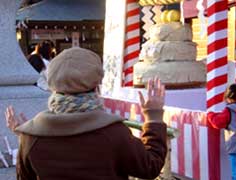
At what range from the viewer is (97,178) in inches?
84.6

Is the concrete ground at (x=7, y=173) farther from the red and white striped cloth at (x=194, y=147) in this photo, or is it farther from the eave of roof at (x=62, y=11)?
the eave of roof at (x=62, y=11)

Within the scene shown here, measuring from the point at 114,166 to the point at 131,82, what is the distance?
18.3 ft

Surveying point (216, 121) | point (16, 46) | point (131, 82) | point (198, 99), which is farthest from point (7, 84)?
point (131, 82)

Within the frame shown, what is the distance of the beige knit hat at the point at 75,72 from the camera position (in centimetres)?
215

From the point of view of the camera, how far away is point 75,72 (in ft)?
7.04

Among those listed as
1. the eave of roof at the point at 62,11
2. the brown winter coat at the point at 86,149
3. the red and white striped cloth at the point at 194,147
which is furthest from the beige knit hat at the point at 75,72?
the eave of roof at the point at 62,11

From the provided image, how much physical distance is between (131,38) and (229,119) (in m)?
3.32

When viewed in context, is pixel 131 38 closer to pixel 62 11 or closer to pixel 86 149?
pixel 86 149

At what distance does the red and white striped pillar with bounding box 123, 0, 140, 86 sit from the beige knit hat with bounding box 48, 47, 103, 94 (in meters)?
5.55

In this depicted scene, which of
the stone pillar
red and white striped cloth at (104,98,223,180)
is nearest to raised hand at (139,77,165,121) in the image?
the stone pillar

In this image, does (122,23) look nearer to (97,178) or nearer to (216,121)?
(216,121)

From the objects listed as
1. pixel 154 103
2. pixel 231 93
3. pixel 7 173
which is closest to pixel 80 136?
pixel 154 103

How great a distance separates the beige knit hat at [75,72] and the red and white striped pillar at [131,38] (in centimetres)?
555

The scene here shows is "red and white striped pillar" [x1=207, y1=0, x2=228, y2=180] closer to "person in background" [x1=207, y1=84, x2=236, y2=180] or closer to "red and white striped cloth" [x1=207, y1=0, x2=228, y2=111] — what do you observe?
"red and white striped cloth" [x1=207, y1=0, x2=228, y2=111]
